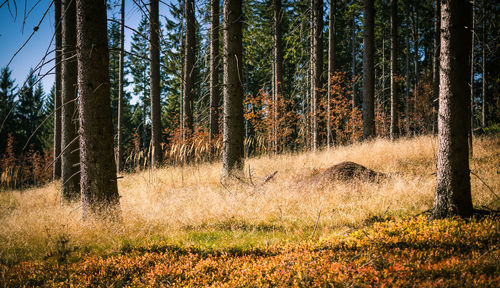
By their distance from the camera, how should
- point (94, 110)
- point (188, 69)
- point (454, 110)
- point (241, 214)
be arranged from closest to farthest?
point (454, 110) → point (94, 110) → point (241, 214) → point (188, 69)

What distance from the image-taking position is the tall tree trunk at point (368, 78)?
11.2m

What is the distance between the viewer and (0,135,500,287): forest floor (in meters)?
2.46

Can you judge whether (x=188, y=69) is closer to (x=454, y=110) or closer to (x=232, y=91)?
(x=232, y=91)

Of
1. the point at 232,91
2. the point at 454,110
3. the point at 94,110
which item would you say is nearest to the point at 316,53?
the point at 232,91

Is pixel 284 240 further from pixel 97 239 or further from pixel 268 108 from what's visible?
pixel 268 108

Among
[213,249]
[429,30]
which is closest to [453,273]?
[213,249]

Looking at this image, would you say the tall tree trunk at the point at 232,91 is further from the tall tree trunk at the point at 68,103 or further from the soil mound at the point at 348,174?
the tall tree trunk at the point at 68,103

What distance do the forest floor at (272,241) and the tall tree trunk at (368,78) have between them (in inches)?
196

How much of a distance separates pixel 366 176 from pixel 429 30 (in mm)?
24477

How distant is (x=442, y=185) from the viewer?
3.66 m

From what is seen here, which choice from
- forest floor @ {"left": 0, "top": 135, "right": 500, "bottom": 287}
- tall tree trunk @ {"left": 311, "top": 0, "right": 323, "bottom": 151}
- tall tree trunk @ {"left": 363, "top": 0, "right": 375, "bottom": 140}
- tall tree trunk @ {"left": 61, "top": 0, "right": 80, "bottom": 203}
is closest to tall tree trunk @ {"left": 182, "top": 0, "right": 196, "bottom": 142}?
tall tree trunk @ {"left": 61, "top": 0, "right": 80, "bottom": 203}

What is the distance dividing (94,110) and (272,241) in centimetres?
360

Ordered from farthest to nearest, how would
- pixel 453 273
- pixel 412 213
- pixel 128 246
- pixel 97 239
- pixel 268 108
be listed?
1. pixel 268 108
2. pixel 412 213
3. pixel 97 239
4. pixel 128 246
5. pixel 453 273

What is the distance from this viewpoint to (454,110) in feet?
11.7
